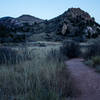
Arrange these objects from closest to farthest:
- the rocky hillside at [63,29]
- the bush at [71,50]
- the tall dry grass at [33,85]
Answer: the tall dry grass at [33,85] < the bush at [71,50] < the rocky hillside at [63,29]

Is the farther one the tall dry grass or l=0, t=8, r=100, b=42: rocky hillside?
l=0, t=8, r=100, b=42: rocky hillside

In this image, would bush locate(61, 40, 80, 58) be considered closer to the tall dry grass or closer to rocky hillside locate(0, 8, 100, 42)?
rocky hillside locate(0, 8, 100, 42)

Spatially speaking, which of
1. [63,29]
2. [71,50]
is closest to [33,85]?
[71,50]

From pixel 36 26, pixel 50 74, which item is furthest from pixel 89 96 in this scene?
pixel 36 26

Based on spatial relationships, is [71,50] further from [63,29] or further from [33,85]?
[63,29]

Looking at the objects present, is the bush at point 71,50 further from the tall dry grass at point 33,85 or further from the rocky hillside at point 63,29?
the tall dry grass at point 33,85

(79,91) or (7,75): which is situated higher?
(7,75)

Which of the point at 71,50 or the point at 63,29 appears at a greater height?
the point at 63,29

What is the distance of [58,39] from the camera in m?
52.7

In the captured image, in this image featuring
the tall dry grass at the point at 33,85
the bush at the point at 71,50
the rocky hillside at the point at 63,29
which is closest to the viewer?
the tall dry grass at the point at 33,85

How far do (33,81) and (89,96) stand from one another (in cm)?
211

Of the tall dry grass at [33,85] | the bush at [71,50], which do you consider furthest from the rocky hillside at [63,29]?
the tall dry grass at [33,85]

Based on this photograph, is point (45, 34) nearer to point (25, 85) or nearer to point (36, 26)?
point (36, 26)

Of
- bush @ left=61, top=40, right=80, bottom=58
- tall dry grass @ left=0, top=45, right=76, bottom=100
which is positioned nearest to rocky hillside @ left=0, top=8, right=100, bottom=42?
bush @ left=61, top=40, right=80, bottom=58
